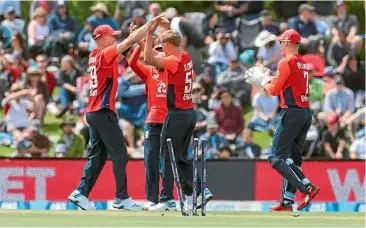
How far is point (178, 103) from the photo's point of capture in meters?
14.8

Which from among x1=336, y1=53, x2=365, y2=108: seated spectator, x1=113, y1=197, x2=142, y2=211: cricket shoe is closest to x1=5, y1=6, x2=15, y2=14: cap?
x1=336, y1=53, x2=365, y2=108: seated spectator

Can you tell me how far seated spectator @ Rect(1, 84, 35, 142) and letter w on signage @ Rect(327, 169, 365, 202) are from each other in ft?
19.5

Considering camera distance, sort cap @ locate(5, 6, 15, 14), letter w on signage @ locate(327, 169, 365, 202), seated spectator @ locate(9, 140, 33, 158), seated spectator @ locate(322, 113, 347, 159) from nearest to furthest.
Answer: letter w on signage @ locate(327, 169, 365, 202) < seated spectator @ locate(9, 140, 33, 158) < seated spectator @ locate(322, 113, 347, 159) < cap @ locate(5, 6, 15, 14)

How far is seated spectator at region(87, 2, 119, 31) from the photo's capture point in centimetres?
2428

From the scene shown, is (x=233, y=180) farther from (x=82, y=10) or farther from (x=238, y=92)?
(x=82, y=10)

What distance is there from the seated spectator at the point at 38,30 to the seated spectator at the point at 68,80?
133 centimetres

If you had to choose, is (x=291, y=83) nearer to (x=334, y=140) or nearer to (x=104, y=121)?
(x=104, y=121)

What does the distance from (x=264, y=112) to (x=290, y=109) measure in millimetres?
7463

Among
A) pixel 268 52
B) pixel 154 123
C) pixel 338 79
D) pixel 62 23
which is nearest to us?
pixel 154 123

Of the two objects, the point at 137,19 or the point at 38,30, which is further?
the point at 38,30

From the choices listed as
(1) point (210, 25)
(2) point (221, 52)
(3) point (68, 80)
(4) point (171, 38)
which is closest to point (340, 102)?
(2) point (221, 52)

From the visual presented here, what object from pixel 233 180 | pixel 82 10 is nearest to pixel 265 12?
pixel 82 10

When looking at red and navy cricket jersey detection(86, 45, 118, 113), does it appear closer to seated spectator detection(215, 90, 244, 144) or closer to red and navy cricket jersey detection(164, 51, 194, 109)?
red and navy cricket jersey detection(164, 51, 194, 109)

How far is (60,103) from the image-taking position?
23.1 m
